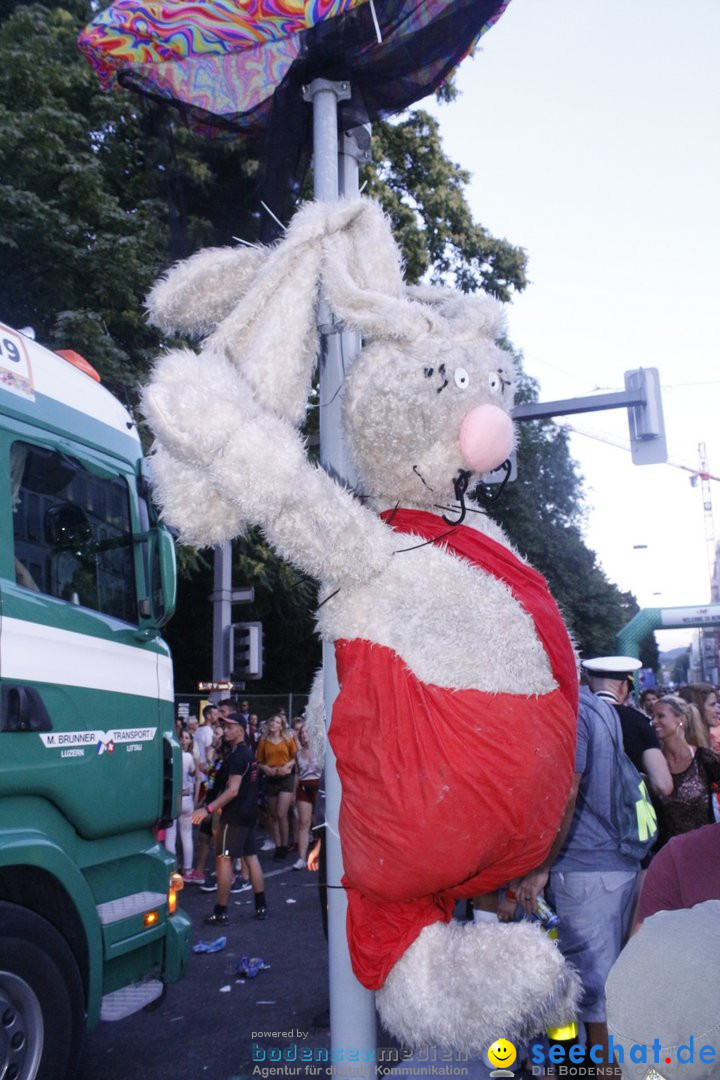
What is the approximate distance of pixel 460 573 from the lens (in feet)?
7.00

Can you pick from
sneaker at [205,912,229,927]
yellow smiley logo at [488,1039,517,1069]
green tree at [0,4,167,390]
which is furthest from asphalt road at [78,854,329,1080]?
green tree at [0,4,167,390]

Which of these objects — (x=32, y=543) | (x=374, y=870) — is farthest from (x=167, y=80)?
(x=374, y=870)

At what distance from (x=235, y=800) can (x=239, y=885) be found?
2.47 metres

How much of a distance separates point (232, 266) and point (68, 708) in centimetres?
205

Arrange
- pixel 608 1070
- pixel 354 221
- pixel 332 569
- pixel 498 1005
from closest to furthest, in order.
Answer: pixel 498 1005 < pixel 332 569 < pixel 354 221 < pixel 608 1070

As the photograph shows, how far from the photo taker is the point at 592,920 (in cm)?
382

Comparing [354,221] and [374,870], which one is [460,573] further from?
[354,221]

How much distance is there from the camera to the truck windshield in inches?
140

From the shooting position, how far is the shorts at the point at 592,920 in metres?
3.75

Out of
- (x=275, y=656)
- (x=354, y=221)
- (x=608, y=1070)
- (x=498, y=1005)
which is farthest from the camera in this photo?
(x=275, y=656)

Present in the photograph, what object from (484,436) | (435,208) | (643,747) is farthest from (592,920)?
(435,208)

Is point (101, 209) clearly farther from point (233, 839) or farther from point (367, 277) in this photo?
point (367, 277)

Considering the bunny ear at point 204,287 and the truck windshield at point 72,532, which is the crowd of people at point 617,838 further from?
the truck windshield at point 72,532

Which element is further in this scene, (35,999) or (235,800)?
(235,800)
